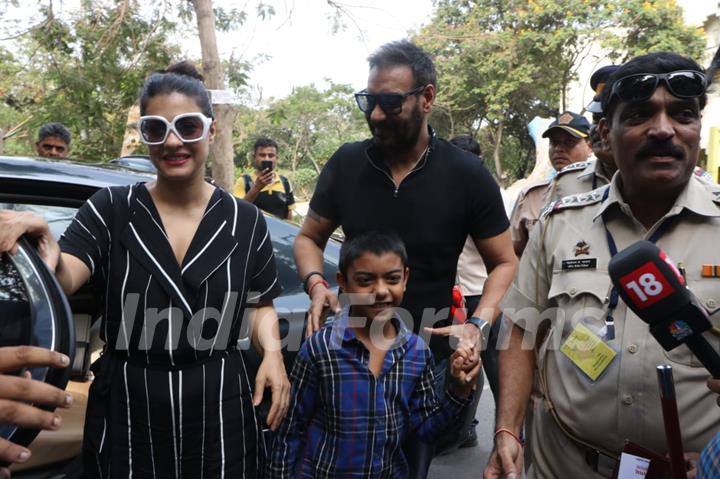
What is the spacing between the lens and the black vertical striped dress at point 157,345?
1998 mm

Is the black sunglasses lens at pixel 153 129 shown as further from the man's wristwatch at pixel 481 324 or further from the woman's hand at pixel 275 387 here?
the man's wristwatch at pixel 481 324

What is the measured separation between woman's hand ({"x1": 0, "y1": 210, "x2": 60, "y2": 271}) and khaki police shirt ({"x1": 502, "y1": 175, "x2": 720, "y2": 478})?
1209mm

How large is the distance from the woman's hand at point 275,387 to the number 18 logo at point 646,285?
113 cm

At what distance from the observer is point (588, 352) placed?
1.73 meters

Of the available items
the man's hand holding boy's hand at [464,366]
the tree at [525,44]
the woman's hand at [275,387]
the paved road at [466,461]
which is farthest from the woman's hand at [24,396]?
the tree at [525,44]

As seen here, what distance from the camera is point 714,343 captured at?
1.59 m

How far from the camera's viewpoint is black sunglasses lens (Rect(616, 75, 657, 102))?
1.69m

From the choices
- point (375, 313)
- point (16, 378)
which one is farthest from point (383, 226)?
point (16, 378)

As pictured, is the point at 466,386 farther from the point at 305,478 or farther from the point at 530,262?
the point at 305,478

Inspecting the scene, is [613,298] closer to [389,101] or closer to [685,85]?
[685,85]

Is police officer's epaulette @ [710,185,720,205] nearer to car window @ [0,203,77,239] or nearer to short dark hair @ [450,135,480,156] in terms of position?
car window @ [0,203,77,239]

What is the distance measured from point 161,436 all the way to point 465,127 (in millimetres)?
21055

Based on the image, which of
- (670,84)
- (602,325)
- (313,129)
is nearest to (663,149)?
(670,84)

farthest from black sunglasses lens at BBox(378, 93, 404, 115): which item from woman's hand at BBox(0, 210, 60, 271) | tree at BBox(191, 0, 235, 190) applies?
tree at BBox(191, 0, 235, 190)
